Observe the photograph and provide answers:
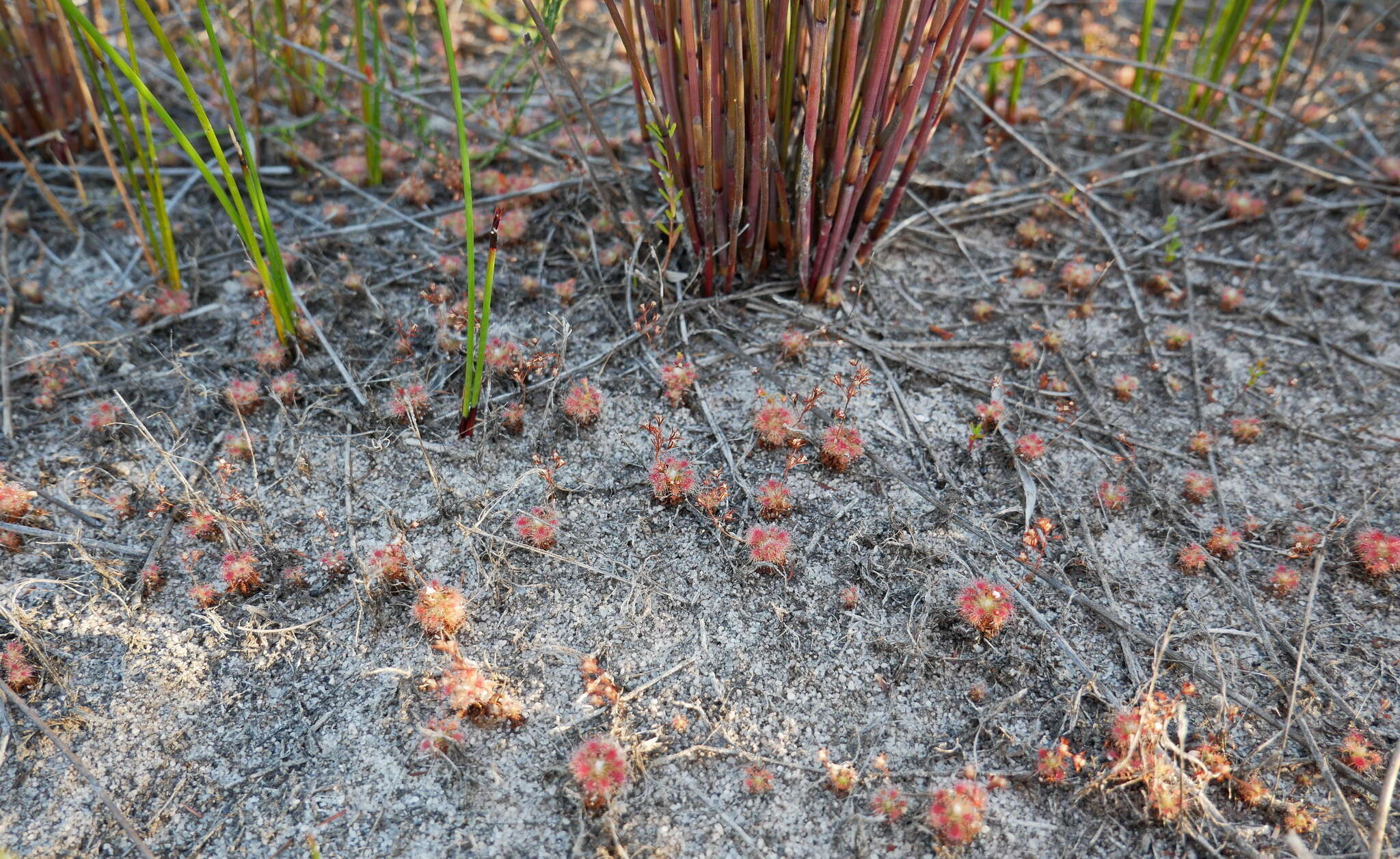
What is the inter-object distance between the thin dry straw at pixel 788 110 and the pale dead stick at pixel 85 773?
181 centimetres

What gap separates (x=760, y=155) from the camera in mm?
2178

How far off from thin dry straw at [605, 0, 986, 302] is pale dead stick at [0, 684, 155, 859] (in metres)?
1.81

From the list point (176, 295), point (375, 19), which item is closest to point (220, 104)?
point (375, 19)

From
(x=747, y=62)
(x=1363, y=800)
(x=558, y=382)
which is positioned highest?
(x=747, y=62)

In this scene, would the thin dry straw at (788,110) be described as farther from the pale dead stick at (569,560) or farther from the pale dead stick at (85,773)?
the pale dead stick at (85,773)

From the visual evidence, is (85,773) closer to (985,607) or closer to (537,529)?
(537,529)

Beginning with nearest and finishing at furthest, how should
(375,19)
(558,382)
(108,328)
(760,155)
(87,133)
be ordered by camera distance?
1. (760,155)
2. (558,382)
3. (108,328)
4. (375,19)
5. (87,133)

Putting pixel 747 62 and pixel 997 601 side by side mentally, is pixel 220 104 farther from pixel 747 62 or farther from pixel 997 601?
pixel 997 601

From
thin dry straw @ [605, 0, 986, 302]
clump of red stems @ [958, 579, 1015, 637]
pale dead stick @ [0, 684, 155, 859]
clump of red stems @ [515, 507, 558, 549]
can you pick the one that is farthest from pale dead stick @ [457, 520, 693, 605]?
thin dry straw @ [605, 0, 986, 302]

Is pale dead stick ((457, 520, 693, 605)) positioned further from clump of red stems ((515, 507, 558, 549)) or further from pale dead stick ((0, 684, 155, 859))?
pale dead stick ((0, 684, 155, 859))

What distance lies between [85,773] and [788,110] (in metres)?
2.29

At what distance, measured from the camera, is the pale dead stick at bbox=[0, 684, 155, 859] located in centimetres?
152

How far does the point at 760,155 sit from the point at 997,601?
129 centimetres

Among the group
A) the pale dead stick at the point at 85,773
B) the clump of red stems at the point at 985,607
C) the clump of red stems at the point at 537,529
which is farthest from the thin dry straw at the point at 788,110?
the pale dead stick at the point at 85,773
